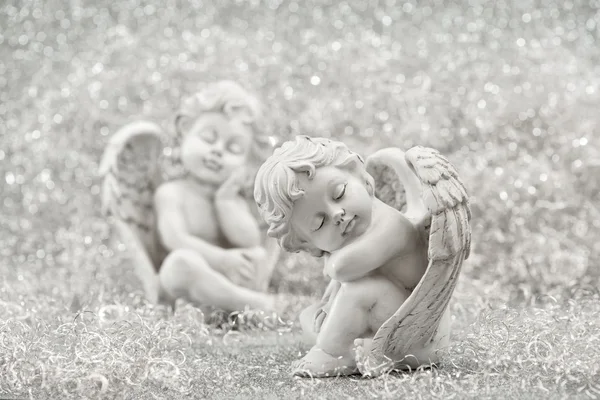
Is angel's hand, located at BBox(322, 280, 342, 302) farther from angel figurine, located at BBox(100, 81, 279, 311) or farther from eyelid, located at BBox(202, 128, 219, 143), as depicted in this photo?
eyelid, located at BBox(202, 128, 219, 143)

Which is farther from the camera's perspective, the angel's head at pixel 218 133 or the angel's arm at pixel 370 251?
the angel's head at pixel 218 133

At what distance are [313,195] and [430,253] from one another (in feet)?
0.83

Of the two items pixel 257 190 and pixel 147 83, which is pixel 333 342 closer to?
pixel 257 190

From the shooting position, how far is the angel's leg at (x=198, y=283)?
231 centimetres

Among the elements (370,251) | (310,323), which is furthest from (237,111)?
(370,251)

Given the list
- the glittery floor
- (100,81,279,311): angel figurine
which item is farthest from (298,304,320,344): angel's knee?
(100,81,279,311): angel figurine

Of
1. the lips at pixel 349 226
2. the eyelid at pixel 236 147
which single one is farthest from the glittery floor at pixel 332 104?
the lips at pixel 349 226

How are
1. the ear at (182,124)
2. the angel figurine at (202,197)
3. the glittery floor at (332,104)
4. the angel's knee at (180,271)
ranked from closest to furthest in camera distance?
the angel's knee at (180,271), the angel figurine at (202,197), the ear at (182,124), the glittery floor at (332,104)

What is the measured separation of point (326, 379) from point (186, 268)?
82cm

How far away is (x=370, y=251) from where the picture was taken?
62.6 inches

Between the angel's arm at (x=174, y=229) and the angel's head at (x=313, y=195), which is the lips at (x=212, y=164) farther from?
the angel's head at (x=313, y=195)

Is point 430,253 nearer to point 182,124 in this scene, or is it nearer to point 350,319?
point 350,319

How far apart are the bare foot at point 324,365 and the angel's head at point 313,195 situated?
0.71 feet

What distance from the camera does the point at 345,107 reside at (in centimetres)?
322
